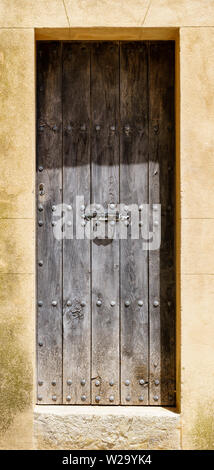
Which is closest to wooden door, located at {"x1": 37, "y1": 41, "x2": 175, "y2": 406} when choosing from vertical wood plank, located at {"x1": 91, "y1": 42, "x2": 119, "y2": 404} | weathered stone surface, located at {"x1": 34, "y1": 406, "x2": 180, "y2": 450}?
vertical wood plank, located at {"x1": 91, "y1": 42, "x2": 119, "y2": 404}

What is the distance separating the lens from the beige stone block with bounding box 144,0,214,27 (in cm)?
254

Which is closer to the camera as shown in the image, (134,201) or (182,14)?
(182,14)

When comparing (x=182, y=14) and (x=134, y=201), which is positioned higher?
(x=182, y=14)

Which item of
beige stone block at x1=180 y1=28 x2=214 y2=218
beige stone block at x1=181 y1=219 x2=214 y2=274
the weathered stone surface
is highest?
beige stone block at x1=180 y1=28 x2=214 y2=218

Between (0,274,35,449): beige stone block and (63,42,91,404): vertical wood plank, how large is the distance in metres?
0.23

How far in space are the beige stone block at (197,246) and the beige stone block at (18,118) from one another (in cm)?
87

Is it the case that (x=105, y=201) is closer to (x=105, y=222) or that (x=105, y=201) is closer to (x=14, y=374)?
(x=105, y=222)

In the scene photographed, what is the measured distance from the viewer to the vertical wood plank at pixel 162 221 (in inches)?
107

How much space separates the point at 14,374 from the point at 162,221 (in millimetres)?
1210

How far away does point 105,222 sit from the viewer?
2.72m

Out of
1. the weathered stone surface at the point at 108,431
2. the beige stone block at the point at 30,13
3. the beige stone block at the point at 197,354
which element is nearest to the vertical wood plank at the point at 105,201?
the weathered stone surface at the point at 108,431

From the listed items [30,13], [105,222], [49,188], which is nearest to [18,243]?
[49,188]

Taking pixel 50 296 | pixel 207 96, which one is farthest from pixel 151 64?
pixel 50 296

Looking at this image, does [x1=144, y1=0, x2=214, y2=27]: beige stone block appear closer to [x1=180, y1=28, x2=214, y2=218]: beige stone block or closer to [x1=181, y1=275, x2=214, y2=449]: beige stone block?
[x1=180, y1=28, x2=214, y2=218]: beige stone block
